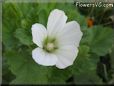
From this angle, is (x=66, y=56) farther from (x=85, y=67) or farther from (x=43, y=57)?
(x=85, y=67)

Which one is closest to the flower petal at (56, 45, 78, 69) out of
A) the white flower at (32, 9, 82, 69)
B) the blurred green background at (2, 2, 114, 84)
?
the white flower at (32, 9, 82, 69)

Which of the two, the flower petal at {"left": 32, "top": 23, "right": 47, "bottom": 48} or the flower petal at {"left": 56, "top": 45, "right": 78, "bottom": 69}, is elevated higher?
the flower petal at {"left": 32, "top": 23, "right": 47, "bottom": 48}

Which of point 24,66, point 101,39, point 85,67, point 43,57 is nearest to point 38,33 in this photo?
point 43,57

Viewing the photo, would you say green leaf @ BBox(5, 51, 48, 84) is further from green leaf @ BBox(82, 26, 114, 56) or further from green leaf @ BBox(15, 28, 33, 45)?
green leaf @ BBox(82, 26, 114, 56)

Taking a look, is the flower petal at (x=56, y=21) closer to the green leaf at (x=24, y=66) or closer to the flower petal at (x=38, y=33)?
the flower petal at (x=38, y=33)

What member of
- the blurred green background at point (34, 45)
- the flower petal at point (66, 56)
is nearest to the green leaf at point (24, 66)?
the blurred green background at point (34, 45)

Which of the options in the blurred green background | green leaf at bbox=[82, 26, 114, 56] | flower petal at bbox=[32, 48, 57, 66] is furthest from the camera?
green leaf at bbox=[82, 26, 114, 56]

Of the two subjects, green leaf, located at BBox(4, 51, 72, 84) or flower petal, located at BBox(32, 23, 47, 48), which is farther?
green leaf, located at BBox(4, 51, 72, 84)

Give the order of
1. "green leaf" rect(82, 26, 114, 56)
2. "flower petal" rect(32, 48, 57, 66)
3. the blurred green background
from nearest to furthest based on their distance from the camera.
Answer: "flower petal" rect(32, 48, 57, 66)
the blurred green background
"green leaf" rect(82, 26, 114, 56)
